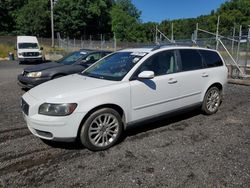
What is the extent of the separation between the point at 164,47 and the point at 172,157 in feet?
7.52

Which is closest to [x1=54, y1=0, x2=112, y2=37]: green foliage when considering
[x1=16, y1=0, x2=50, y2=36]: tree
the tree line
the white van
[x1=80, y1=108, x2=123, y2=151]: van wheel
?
the tree line

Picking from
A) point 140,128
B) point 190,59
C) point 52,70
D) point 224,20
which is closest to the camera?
point 140,128

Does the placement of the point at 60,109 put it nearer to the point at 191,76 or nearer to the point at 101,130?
the point at 101,130

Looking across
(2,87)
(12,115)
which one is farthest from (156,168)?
(2,87)

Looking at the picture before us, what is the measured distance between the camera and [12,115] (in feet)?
20.2

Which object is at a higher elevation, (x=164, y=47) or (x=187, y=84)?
(x=164, y=47)

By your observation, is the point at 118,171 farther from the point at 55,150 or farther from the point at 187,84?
the point at 187,84

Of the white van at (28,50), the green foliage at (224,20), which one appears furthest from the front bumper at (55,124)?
the green foliage at (224,20)

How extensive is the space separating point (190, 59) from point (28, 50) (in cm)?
1914

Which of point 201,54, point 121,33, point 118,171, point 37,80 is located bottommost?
point 118,171

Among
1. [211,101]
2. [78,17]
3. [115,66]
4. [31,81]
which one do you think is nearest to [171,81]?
[115,66]

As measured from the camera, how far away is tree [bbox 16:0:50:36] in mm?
58281

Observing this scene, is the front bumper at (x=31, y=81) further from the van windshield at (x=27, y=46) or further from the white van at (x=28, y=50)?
the van windshield at (x=27, y=46)

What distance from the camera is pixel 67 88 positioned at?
14.1 feet
